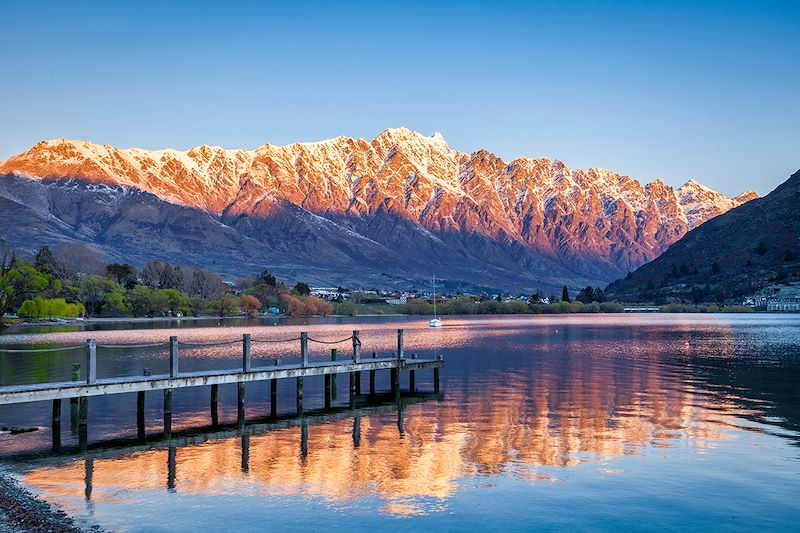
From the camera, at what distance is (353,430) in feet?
131

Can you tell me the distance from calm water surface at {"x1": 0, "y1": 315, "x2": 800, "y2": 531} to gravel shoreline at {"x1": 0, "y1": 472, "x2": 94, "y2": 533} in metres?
0.62

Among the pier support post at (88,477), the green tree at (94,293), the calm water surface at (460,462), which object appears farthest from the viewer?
the green tree at (94,293)

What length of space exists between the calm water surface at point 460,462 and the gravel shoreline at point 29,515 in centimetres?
62

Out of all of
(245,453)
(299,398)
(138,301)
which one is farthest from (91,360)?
(138,301)

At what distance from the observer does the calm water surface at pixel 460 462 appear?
25469mm

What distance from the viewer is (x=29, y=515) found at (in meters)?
24.1

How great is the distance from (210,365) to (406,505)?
1848 inches

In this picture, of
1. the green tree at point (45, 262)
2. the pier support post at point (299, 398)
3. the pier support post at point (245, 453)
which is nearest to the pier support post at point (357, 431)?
the pier support post at point (299, 398)

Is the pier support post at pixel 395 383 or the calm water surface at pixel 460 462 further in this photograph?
the pier support post at pixel 395 383

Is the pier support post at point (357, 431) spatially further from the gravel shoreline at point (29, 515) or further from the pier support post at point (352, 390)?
the gravel shoreline at point (29, 515)

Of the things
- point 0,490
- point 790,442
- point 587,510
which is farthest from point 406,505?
point 790,442

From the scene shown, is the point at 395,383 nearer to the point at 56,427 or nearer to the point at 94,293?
the point at 56,427

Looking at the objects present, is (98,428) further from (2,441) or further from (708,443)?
(708,443)

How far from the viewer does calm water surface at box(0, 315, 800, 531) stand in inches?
1003
